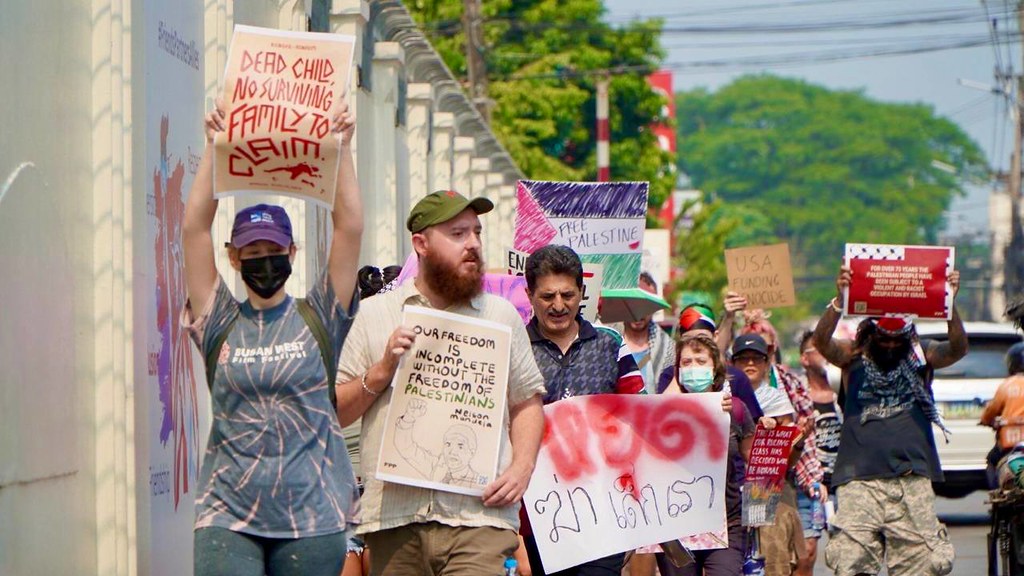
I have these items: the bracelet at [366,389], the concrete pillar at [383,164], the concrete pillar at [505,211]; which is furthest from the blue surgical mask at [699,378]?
the concrete pillar at [505,211]

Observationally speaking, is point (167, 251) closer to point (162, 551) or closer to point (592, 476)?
point (162, 551)

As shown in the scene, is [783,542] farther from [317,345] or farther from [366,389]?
[317,345]

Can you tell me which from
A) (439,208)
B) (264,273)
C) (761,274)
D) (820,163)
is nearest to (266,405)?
(264,273)

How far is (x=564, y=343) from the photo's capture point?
25.9ft

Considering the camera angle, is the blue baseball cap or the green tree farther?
the green tree

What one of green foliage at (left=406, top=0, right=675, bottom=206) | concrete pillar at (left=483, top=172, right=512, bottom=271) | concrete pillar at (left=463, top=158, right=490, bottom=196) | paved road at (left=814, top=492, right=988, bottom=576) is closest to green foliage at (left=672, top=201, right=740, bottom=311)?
green foliage at (left=406, top=0, right=675, bottom=206)

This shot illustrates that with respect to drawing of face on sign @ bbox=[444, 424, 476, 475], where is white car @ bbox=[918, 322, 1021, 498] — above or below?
below

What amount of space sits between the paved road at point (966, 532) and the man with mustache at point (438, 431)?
830 centimetres

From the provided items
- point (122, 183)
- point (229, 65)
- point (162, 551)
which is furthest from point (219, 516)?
point (162, 551)

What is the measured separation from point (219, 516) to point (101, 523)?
→ 3084mm

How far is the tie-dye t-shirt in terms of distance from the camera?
568 centimetres

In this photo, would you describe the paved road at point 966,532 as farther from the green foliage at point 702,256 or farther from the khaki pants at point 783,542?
the green foliage at point 702,256

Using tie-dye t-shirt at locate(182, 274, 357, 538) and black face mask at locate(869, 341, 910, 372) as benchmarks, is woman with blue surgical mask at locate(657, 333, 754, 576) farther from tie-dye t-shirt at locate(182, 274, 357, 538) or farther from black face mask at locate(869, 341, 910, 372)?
tie-dye t-shirt at locate(182, 274, 357, 538)

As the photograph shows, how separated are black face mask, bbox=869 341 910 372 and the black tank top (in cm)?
11
